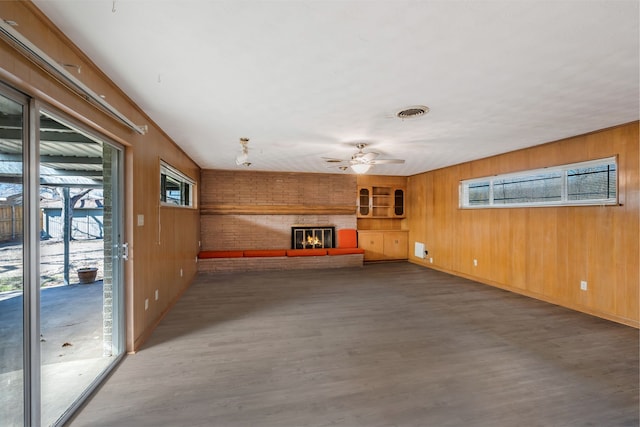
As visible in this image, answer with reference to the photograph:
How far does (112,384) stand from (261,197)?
4.92 m

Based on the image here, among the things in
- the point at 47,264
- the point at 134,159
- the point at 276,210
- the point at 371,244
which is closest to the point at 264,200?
the point at 276,210

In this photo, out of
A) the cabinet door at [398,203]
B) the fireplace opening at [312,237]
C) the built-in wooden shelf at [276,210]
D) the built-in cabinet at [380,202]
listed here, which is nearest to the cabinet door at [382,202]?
the built-in cabinet at [380,202]

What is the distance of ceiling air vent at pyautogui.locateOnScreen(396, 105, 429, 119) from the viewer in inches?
97.7

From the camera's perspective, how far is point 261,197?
6621 millimetres

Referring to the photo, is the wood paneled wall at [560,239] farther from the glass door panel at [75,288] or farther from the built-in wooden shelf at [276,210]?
the glass door panel at [75,288]

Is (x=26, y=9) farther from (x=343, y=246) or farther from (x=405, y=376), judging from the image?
(x=343, y=246)

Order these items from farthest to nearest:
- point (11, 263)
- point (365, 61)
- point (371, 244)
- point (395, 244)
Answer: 1. point (395, 244)
2. point (371, 244)
3. point (365, 61)
4. point (11, 263)

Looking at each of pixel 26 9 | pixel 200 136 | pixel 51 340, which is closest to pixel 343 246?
pixel 200 136

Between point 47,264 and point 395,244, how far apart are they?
6645 mm

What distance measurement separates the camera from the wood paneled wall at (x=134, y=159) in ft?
4.18

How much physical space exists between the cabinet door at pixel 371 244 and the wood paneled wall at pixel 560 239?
1.72m

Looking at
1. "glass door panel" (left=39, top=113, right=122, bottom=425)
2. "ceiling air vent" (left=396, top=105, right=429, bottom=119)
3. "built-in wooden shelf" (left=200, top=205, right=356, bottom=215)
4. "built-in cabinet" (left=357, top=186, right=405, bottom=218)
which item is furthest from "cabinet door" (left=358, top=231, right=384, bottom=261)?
"glass door panel" (left=39, top=113, right=122, bottom=425)

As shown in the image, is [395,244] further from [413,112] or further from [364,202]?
[413,112]

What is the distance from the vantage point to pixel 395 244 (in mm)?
7180
